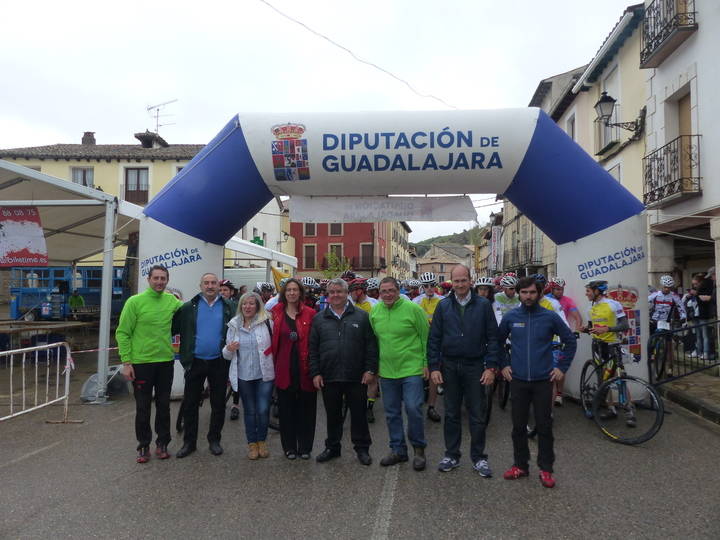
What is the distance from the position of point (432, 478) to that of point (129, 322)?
10.4ft

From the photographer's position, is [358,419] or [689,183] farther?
[689,183]

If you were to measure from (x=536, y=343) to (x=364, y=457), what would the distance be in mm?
1907

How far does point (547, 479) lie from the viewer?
408 centimetres

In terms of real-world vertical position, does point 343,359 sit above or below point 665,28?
below

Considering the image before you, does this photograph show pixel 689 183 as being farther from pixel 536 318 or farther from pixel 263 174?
pixel 263 174

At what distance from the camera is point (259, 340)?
491 centimetres

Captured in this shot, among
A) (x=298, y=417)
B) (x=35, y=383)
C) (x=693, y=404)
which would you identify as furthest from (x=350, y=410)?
(x=35, y=383)

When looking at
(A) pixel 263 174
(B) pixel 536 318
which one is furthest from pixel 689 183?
(A) pixel 263 174

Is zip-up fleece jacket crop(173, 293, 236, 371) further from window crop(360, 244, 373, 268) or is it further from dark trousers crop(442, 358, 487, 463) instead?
window crop(360, 244, 373, 268)

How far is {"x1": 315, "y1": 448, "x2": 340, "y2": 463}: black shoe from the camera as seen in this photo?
4.76 meters

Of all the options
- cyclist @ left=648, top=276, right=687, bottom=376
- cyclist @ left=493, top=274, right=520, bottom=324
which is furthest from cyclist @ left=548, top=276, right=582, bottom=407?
cyclist @ left=648, top=276, right=687, bottom=376

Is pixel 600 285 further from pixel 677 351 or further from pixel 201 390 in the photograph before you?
pixel 201 390

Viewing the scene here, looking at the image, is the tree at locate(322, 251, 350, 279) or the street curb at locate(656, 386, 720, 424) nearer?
the street curb at locate(656, 386, 720, 424)

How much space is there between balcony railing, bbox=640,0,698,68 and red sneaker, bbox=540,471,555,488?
31.4ft
